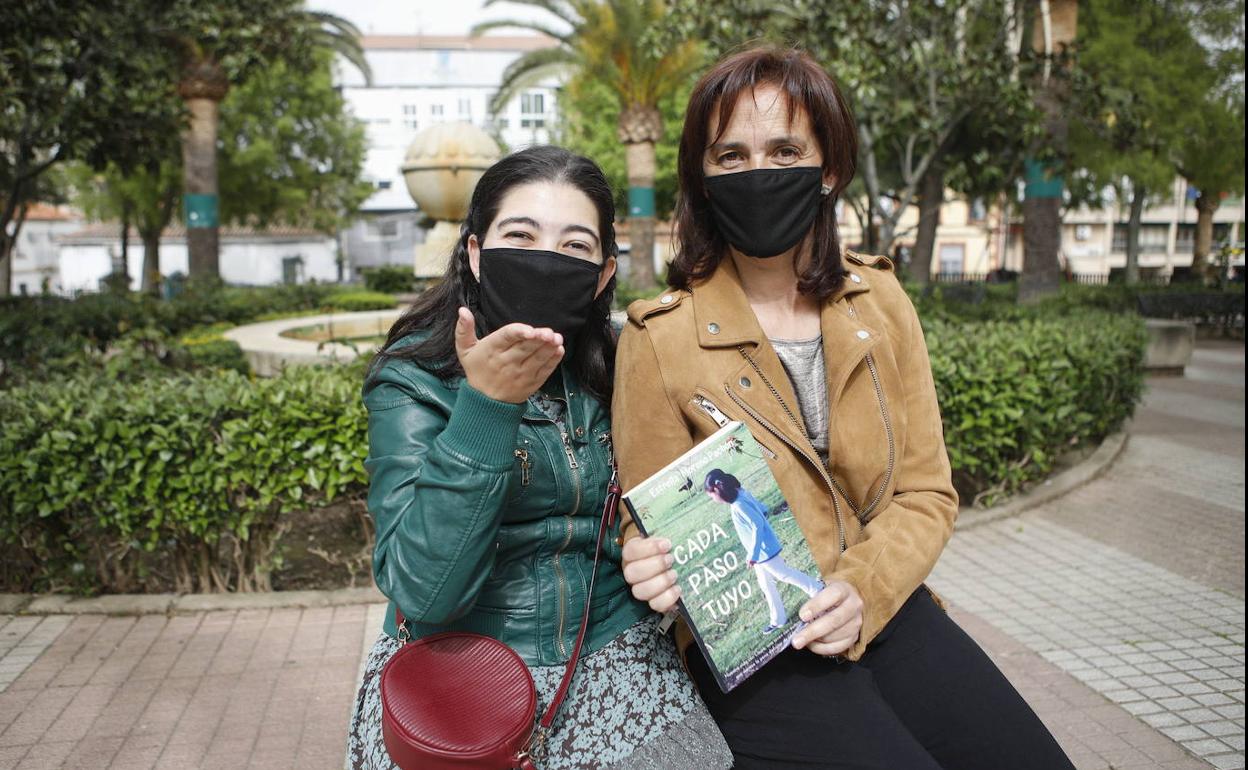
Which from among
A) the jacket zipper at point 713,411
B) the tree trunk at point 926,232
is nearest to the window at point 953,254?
A: the tree trunk at point 926,232

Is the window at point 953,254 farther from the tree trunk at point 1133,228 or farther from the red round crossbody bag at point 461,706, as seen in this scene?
the red round crossbody bag at point 461,706

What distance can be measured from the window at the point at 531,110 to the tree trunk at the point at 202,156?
42.1 m

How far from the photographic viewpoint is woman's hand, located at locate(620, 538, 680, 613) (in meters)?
1.68

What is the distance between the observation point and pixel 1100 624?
441 cm

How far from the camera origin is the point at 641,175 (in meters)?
18.7

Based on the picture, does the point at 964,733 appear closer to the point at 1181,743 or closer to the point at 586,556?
the point at 586,556

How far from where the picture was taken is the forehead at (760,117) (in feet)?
6.66

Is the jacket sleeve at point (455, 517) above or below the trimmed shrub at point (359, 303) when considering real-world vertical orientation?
above

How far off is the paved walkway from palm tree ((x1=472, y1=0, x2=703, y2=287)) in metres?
11.6

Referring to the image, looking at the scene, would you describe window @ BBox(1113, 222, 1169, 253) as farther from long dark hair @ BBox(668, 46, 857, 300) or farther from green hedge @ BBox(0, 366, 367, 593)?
long dark hair @ BBox(668, 46, 857, 300)

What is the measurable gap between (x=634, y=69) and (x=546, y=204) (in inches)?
643

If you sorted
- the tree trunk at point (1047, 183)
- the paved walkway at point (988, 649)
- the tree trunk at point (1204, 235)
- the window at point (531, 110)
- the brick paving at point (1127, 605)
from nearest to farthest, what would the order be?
the paved walkway at point (988, 649) → the brick paving at point (1127, 605) → the tree trunk at point (1047, 183) → the tree trunk at point (1204, 235) → the window at point (531, 110)

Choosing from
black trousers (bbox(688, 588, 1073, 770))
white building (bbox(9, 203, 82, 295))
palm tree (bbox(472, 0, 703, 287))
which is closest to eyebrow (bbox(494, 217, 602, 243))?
black trousers (bbox(688, 588, 1073, 770))

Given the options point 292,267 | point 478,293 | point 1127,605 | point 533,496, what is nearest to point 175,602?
point 478,293
